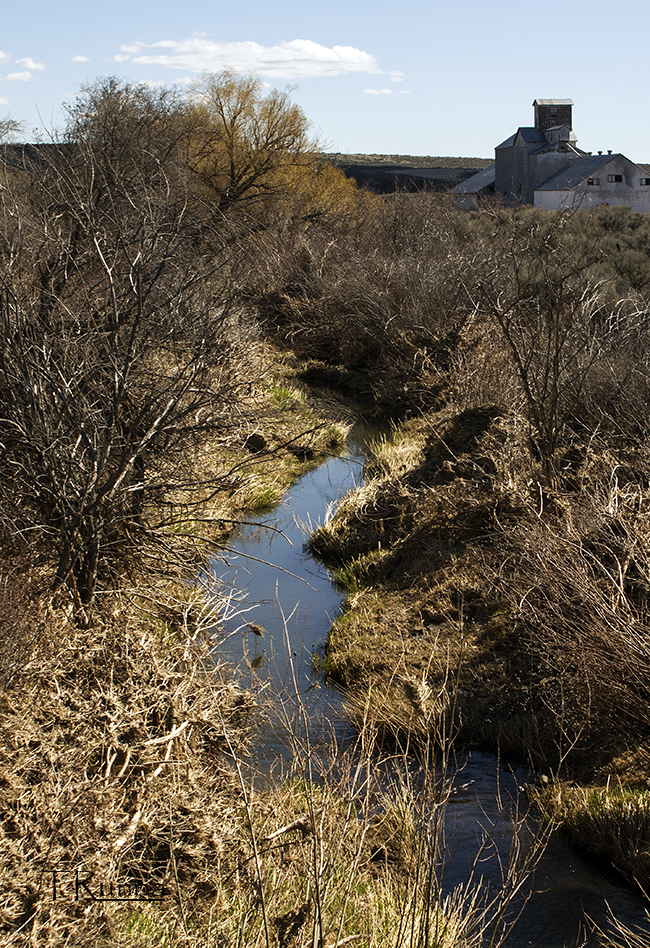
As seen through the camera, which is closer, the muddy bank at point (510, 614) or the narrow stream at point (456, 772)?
the narrow stream at point (456, 772)

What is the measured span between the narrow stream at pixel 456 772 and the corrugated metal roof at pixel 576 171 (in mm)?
50168

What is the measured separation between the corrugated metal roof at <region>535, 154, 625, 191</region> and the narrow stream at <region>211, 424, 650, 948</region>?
50.2 metres

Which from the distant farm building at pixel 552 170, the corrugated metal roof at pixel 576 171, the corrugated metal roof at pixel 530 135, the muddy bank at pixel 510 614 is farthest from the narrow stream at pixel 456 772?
the corrugated metal roof at pixel 530 135

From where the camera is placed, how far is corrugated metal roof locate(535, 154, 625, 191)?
55.9 meters

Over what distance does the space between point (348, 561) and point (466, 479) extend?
5.49 feet

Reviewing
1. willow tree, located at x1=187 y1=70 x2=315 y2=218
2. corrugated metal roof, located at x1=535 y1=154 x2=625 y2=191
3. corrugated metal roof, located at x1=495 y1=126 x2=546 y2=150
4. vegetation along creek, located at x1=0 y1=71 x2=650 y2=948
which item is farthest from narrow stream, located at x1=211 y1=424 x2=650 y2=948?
corrugated metal roof, located at x1=495 y1=126 x2=546 y2=150

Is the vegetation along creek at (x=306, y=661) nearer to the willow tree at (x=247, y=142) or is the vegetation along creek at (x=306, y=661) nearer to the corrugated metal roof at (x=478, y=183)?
the willow tree at (x=247, y=142)

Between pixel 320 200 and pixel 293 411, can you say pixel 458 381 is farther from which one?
pixel 320 200

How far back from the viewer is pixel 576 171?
59031mm

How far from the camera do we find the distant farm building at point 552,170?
56719mm

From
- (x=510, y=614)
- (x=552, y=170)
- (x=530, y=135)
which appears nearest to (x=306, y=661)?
(x=510, y=614)

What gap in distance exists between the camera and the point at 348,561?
9.88 meters

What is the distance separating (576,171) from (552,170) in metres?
7.23

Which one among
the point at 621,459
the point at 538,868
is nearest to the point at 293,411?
the point at 621,459
